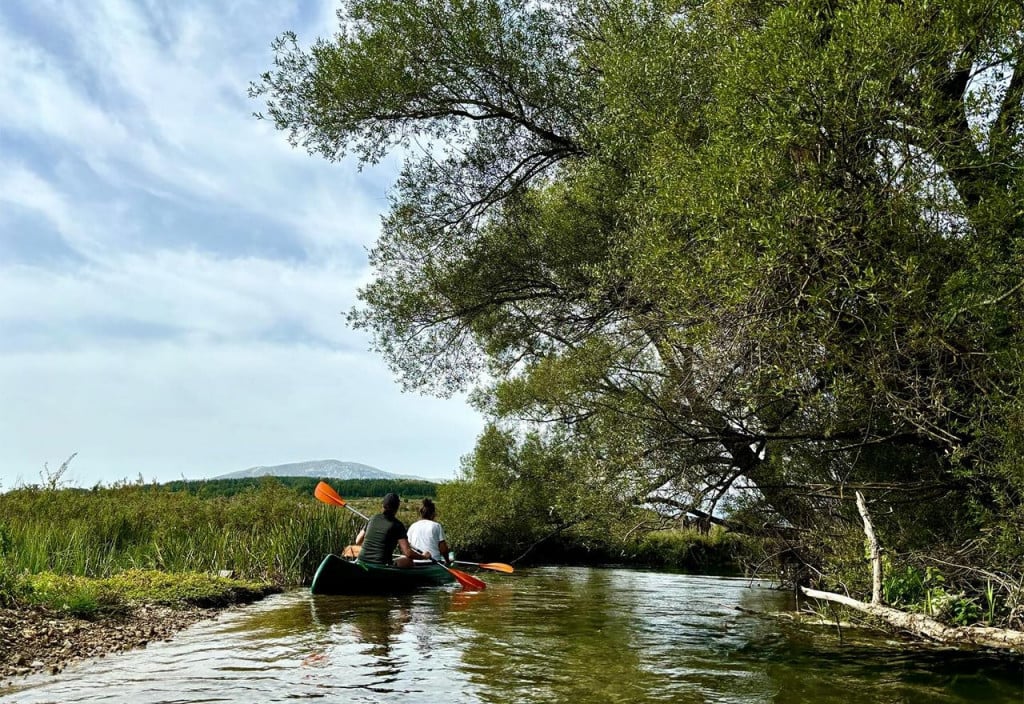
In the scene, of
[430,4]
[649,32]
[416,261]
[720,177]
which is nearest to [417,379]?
[416,261]

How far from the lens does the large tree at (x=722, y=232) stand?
25.5 feet

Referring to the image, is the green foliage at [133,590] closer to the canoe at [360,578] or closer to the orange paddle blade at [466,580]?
the canoe at [360,578]

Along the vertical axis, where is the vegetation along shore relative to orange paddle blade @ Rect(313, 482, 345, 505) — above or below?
below

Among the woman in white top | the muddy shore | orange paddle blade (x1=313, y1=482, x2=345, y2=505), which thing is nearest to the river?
the muddy shore

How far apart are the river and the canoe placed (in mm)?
361

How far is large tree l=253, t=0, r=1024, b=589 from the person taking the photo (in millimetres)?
7777

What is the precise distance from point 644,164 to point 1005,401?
5.34m

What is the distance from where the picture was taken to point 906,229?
7891mm

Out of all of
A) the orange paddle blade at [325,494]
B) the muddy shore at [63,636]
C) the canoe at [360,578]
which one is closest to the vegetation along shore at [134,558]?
the muddy shore at [63,636]

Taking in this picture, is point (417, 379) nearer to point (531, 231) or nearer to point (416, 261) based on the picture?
point (416, 261)

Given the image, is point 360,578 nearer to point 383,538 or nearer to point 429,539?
point 383,538

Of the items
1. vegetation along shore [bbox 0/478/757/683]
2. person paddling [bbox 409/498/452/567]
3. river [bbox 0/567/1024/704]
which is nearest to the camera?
river [bbox 0/567/1024/704]

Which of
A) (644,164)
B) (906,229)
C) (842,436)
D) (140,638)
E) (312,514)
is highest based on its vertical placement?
(644,164)

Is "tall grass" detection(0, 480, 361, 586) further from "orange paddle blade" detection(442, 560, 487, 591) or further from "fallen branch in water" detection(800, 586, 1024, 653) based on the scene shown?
"fallen branch in water" detection(800, 586, 1024, 653)
